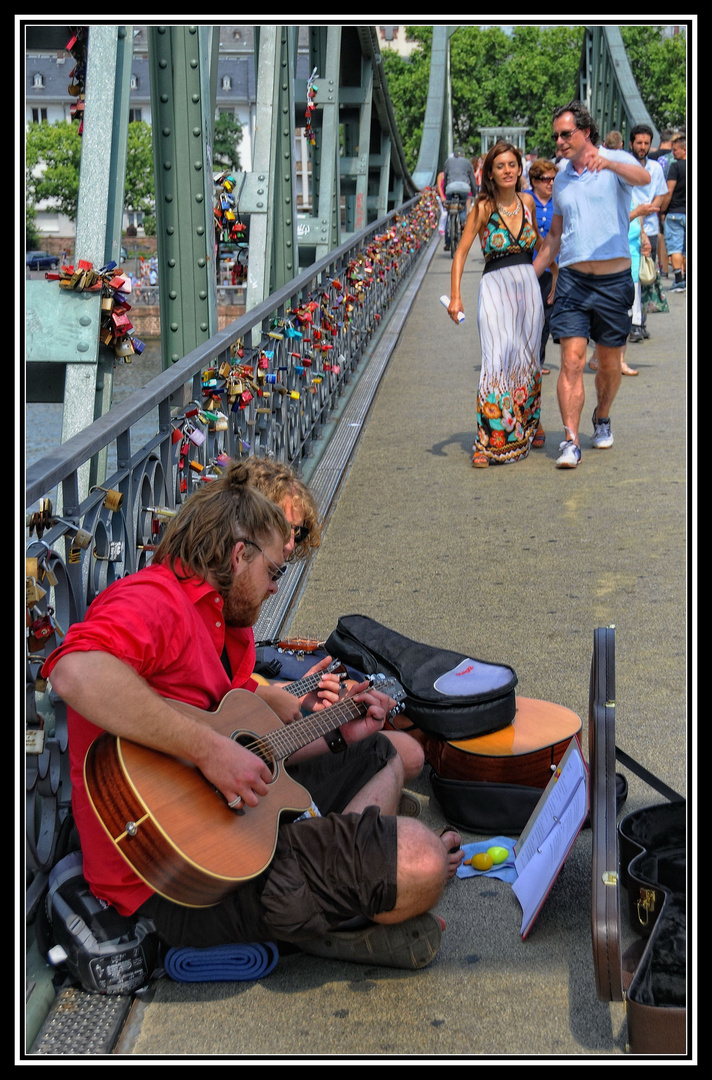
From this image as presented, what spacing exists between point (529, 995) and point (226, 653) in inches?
38.9

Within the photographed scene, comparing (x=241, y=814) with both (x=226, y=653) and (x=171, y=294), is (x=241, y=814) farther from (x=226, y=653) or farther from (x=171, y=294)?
(x=171, y=294)

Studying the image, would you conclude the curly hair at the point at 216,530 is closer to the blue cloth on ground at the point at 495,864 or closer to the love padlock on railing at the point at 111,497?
the love padlock on railing at the point at 111,497

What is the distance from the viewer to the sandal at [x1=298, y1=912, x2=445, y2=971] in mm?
2436

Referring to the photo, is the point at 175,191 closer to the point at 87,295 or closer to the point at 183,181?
the point at 183,181

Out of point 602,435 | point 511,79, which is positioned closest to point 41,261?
point 511,79

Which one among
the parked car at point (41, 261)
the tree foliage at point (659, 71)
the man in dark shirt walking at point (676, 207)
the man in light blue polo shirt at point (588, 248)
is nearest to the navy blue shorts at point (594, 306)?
the man in light blue polo shirt at point (588, 248)

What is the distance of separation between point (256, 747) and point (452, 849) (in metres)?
0.58

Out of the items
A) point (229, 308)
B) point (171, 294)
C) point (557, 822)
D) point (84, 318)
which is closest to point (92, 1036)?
point (557, 822)

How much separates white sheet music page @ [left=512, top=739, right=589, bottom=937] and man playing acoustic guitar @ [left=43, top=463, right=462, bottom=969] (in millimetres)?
248

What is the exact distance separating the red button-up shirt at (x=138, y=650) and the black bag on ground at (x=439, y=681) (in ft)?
2.70

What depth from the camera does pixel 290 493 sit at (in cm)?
325

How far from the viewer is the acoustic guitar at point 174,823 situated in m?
2.20

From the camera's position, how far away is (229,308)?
41.6 m

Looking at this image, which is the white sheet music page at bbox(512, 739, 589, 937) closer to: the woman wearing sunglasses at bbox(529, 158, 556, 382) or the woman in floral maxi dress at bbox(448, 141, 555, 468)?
the woman in floral maxi dress at bbox(448, 141, 555, 468)
